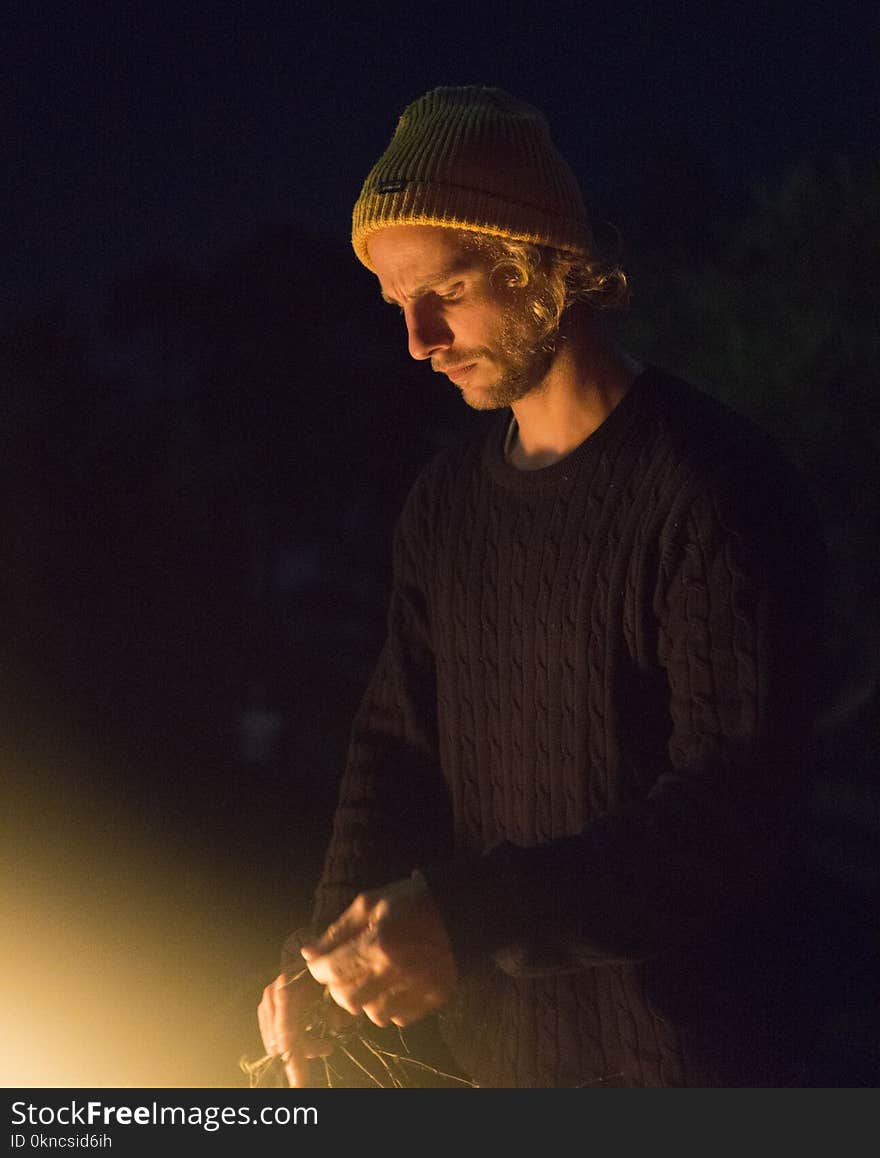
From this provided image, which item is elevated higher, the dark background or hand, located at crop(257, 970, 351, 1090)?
the dark background

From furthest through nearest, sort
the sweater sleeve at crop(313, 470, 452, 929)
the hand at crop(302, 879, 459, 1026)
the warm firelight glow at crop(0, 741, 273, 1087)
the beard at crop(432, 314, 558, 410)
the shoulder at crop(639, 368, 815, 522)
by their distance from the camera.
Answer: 1. the warm firelight glow at crop(0, 741, 273, 1087)
2. the sweater sleeve at crop(313, 470, 452, 929)
3. the beard at crop(432, 314, 558, 410)
4. the shoulder at crop(639, 368, 815, 522)
5. the hand at crop(302, 879, 459, 1026)

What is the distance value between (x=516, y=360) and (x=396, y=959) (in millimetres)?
852

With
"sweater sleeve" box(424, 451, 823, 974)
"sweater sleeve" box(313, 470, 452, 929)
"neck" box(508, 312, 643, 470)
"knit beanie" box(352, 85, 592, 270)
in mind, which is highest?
"knit beanie" box(352, 85, 592, 270)

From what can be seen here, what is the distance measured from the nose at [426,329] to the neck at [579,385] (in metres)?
0.15

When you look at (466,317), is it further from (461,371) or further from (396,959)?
(396,959)

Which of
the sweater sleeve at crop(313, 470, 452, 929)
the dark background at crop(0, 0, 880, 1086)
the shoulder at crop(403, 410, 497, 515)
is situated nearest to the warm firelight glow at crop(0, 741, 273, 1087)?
the dark background at crop(0, 0, 880, 1086)

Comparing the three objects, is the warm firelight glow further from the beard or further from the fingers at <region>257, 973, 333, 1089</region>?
the beard

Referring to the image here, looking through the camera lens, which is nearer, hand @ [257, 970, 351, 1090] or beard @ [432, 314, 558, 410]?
hand @ [257, 970, 351, 1090]

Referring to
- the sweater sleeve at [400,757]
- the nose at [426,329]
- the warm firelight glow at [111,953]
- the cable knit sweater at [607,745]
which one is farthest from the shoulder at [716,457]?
the warm firelight glow at [111,953]

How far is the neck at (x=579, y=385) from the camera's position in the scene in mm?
1945

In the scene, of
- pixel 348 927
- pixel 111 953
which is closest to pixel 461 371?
pixel 348 927

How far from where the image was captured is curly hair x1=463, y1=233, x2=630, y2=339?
192cm

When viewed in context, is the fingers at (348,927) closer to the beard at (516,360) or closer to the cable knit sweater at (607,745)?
the cable knit sweater at (607,745)

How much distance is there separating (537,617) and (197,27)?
12.1ft
